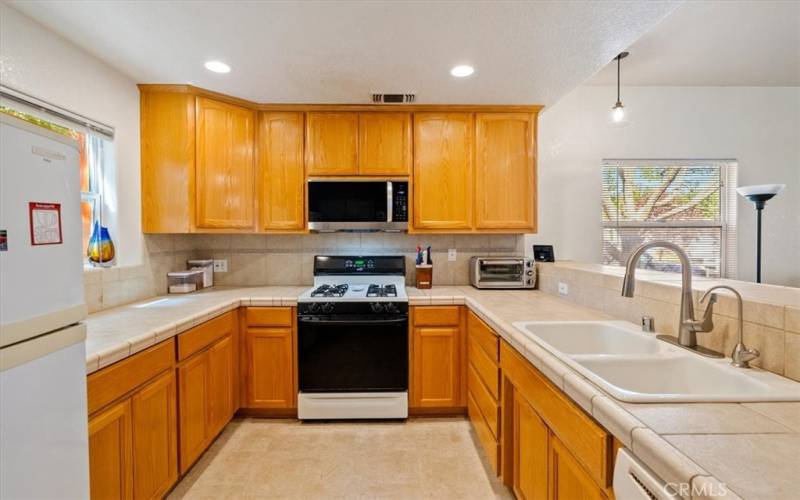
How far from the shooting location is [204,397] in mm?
1965

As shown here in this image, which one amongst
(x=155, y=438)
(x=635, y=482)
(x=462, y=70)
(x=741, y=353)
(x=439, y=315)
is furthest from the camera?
(x=439, y=315)

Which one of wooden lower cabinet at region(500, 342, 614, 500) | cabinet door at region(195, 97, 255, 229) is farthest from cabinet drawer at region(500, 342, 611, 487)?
cabinet door at region(195, 97, 255, 229)

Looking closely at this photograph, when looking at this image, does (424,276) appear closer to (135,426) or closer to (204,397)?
(204,397)

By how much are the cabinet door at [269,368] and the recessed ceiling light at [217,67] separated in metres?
1.67

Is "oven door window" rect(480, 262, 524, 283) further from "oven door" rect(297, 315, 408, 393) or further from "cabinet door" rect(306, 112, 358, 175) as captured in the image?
"cabinet door" rect(306, 112, 358, 175)

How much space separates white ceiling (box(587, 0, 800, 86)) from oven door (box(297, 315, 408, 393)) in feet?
8.46

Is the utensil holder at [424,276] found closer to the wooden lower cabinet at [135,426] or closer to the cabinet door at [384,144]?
the cabinet door at [384,144]

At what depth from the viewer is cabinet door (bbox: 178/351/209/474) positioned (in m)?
1.76

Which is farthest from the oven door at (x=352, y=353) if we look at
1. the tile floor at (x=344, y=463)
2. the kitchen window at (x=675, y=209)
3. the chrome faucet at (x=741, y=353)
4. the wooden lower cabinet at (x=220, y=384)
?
the kitchen window at (x=675, y=209)

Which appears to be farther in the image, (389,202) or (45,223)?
(389,202)

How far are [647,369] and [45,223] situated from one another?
1868 millimetres

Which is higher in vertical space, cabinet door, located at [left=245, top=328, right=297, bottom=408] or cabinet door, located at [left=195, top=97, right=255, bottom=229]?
cabinet door, located at [left=195, top=97, right=255, bottom=229]

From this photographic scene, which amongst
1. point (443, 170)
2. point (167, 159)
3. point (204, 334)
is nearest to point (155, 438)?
point (204, 334)

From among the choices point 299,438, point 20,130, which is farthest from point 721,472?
point 299,438
